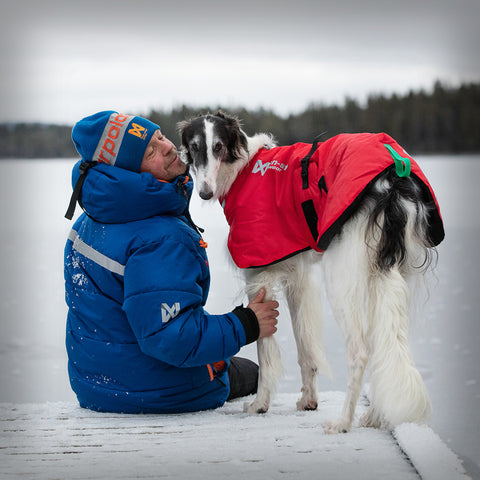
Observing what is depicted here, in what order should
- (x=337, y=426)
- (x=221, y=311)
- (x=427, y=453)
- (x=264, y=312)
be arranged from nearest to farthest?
Answer: (x=427, y=453)
(x=337, y=426)
(x=264, y=312)
(x=221, y=311)

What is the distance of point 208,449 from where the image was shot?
1860 mm

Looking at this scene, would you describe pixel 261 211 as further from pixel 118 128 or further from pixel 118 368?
pixel 118 368

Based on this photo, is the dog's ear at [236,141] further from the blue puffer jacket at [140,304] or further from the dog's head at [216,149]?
the blue puffer jacket at [140,304]

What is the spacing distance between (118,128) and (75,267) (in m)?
0.58

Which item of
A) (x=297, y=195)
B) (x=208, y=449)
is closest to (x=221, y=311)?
(x=297, y=195)

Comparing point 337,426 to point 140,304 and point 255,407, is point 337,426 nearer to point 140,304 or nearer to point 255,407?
point 255,407

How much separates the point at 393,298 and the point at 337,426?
0.53 metres

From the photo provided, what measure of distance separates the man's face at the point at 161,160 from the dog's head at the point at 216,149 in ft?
0.66

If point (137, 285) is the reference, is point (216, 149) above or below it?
above

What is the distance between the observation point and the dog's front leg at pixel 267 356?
2.58m

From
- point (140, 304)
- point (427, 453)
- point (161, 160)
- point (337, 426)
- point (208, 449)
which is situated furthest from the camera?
point (161, 160)

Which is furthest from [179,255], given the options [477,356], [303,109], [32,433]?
[477,356]

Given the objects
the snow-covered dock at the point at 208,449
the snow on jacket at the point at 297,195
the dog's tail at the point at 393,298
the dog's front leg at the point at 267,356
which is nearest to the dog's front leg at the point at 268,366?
the dog's front leg at the point at 267,356

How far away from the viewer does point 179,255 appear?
212 cm
